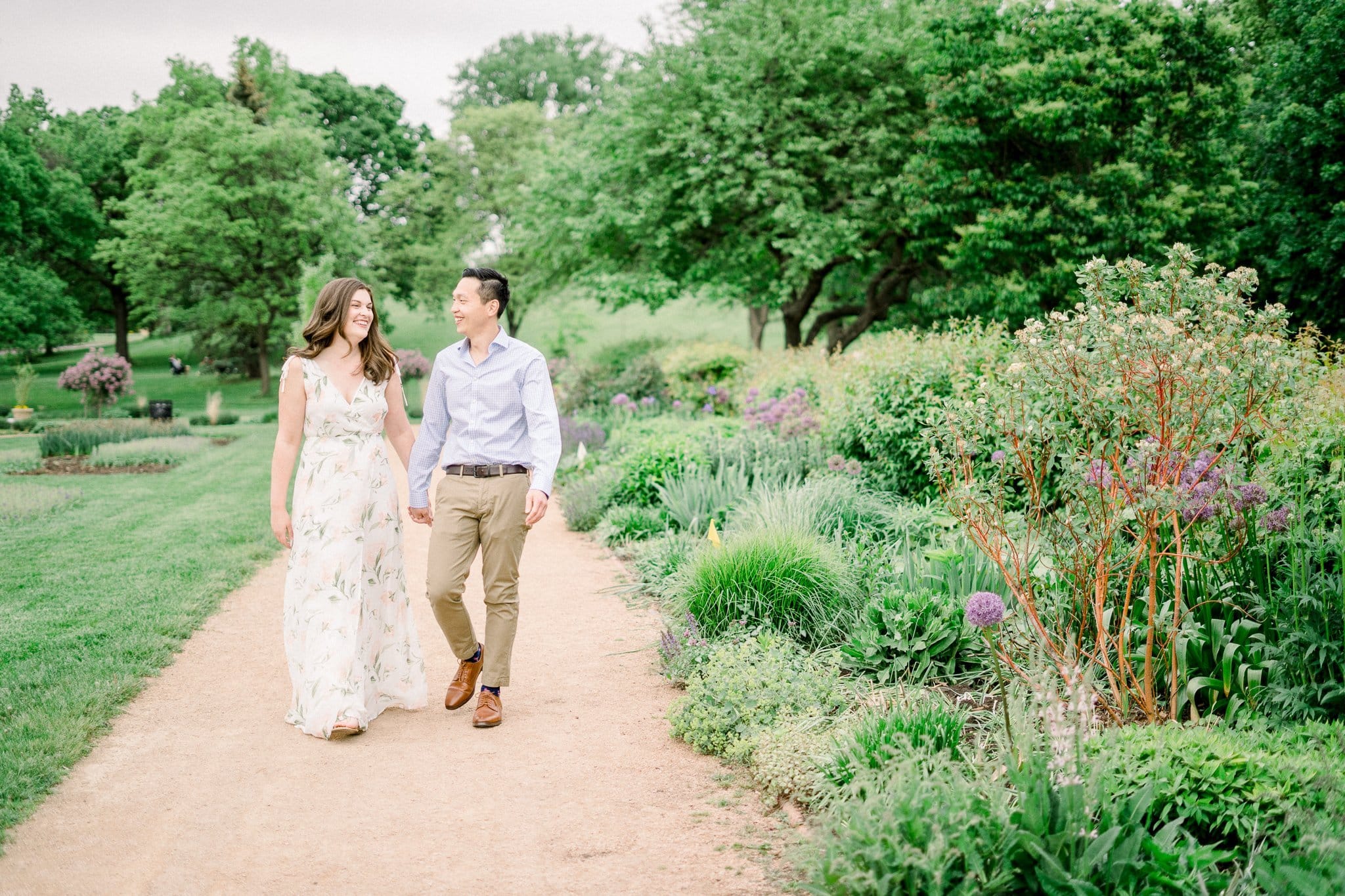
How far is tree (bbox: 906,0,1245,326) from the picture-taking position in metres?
18.3

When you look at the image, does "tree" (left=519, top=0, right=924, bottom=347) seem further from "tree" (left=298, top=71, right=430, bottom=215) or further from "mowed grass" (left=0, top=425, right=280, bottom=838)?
"tree" (left=298, top=71, right=430, bottom=215)

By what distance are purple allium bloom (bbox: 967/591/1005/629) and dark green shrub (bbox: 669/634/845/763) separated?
1079mm

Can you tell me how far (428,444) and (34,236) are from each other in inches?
1491

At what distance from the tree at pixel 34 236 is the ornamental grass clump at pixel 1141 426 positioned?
32067mm

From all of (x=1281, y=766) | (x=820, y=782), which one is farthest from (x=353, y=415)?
(x=1281, y=766)

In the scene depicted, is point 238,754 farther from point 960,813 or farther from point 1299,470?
point 1299,470

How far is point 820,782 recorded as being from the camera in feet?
11.1

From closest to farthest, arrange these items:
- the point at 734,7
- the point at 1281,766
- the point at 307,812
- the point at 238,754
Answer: the point at 1281,766
the point at 307,812
the point at 238,754
the point at 734,7

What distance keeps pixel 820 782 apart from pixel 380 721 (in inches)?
86.5

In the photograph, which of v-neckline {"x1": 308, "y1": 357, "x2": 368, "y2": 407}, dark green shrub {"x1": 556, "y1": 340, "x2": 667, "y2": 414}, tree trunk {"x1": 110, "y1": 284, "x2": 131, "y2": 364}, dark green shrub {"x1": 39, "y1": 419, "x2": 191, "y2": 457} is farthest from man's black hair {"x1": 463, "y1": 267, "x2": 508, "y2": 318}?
tree trunk {"x1": 110, "y1": 284, "x2": 131, "y2": 364}

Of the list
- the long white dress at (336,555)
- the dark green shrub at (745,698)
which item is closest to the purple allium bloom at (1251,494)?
the dark green shrub at (745,698)

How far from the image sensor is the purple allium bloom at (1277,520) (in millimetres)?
3750

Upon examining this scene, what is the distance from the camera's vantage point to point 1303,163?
1967cm

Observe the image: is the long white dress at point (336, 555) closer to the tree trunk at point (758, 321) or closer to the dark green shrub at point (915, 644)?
the dark green shrub at point (915, 644)
